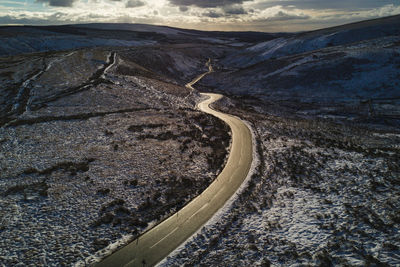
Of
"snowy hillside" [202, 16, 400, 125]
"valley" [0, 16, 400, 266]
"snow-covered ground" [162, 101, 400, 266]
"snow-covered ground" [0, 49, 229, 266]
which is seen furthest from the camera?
"snowy hillside" [202, 16, 400, 125]

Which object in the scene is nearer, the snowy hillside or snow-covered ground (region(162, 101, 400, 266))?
snow-covered ground (region(162, 101, 400, 266))

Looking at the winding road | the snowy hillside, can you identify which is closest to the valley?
the winding road

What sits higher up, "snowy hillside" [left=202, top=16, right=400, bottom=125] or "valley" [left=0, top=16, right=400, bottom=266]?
"snowy hillside" [left=202, top=16, right=400, bottom=125]

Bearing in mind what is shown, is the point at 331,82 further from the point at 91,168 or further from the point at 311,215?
the point at 91,168

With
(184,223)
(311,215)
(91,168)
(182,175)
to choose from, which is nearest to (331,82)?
(311,215)

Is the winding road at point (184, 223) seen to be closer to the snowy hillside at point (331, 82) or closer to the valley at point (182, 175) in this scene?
the valley at point (182, 175)

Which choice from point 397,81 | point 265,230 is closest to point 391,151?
point 265,230

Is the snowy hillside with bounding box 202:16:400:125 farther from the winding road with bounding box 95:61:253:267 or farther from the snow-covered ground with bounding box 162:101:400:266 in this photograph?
the winding road with bounding box 95:61:253:267

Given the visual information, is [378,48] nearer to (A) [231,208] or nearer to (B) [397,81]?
(B) [397,81]

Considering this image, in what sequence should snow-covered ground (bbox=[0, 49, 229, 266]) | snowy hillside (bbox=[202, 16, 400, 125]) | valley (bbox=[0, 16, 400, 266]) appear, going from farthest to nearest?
snowy hillside (bbox=[202, 16, 400, 125]), snow-covered ground (bbox=[0, 49, 229, 266]), valley (bbox=[0, 16, 400, 266])
